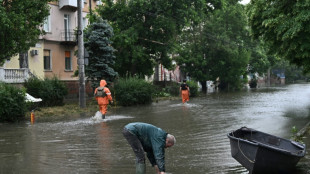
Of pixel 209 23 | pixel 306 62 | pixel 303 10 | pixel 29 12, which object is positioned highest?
pixel 209 23

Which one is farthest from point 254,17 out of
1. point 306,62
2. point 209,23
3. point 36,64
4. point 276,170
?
point 209,23

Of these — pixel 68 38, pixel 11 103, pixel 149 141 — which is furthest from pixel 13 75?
pixel 149 141

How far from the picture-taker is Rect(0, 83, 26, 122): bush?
16.1 meters

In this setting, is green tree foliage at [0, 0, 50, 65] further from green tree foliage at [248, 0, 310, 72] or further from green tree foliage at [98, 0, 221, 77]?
green tree foliage at [98, 0, 221, 77]

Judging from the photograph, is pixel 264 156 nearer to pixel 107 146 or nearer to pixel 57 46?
pixel 107 146

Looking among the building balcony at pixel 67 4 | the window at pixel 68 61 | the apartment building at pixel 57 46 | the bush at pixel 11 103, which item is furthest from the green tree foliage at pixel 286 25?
the window at pixel 68 61

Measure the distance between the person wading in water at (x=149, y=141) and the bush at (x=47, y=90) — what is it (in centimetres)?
1652

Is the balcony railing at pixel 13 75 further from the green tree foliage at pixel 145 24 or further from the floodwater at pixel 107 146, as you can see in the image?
the floodwater at pixel 107 146

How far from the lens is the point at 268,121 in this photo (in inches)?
620

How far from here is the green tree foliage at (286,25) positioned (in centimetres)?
1270

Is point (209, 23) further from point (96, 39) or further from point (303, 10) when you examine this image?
point (303, 10)

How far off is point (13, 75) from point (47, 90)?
3903 mm

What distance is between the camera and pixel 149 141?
635cm

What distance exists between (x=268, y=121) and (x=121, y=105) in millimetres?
11847
